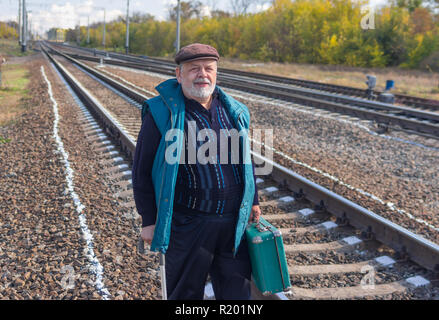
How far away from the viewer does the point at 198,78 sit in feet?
8.16

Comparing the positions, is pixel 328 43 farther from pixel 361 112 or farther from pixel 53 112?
pixel 53 112

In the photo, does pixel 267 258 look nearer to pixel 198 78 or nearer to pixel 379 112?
pixel 198 78

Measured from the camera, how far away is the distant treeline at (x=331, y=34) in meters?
36.6

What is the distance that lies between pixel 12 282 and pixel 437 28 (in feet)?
129

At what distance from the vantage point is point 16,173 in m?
6.65

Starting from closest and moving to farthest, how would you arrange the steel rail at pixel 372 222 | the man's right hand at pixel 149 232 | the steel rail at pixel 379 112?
the man's right hand at pixel 149 232
the steel rail at pixel 372 222
the steel rail at pixel 379 112

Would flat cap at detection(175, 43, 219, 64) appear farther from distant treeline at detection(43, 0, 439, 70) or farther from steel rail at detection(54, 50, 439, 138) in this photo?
distant treeline at detection(43, 0, 439, 70)

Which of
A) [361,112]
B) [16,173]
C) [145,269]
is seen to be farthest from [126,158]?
[361,112]

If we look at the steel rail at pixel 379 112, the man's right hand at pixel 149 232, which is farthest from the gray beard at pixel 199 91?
the steel rail at pixel 379 112

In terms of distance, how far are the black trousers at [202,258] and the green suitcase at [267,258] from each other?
0.12 metres

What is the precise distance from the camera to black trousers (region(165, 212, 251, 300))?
8.50 feet

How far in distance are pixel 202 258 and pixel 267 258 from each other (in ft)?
1.31

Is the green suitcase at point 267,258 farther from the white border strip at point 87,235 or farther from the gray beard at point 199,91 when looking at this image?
the white border strip at point 87,235

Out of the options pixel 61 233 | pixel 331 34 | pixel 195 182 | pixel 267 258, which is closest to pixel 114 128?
pixel 61 233
